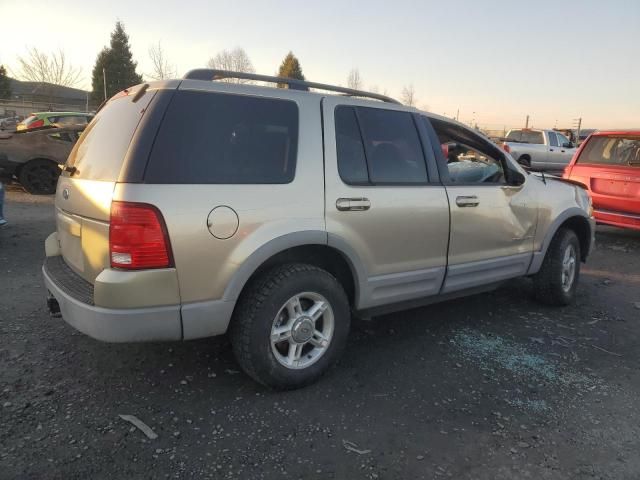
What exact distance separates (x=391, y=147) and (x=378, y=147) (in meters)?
0.14

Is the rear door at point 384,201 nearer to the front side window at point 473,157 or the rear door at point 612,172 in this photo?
the front side window at point 473,157

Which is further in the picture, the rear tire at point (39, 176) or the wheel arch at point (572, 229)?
the rear tire at point (39, 176)

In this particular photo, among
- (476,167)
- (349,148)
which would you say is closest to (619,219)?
(476,167)

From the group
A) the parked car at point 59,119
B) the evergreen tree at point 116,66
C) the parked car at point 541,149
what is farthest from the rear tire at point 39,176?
the evergreen tree at point 116,66

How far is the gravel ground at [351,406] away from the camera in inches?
93.8

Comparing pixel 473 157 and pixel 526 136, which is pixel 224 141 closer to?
pixel 473 157

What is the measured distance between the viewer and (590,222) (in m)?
4.95

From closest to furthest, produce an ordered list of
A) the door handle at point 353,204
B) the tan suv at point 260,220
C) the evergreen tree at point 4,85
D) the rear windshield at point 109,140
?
the tan suv at point 260,220, the rear windshield at point 109,140, the door handle at point 353,204, the evergreen tree at point 4,85

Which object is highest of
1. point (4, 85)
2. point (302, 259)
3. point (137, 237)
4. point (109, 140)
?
point (4, 85)

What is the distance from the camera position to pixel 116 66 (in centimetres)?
4519

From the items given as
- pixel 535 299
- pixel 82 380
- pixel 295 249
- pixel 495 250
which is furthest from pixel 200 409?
pixel 535 299

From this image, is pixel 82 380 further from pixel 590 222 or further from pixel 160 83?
pixel 590 222

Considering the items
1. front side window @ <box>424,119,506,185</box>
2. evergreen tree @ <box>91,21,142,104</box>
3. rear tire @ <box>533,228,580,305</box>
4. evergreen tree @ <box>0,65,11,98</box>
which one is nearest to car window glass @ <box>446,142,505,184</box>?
front side window @ <box>424,119,506,185</box>

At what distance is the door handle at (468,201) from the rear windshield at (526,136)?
16.3m
